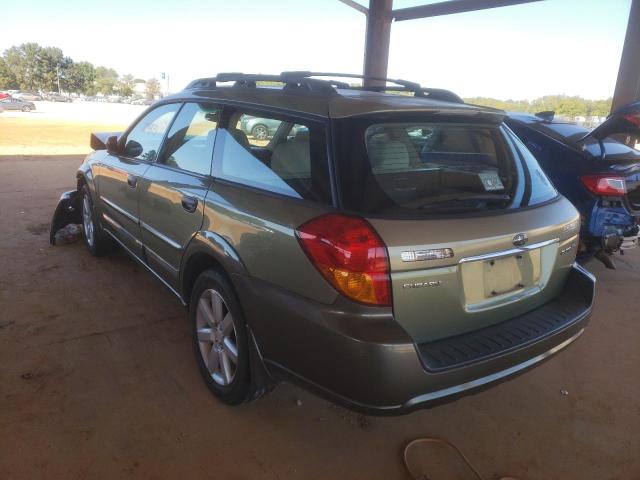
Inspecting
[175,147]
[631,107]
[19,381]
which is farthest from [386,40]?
[19,381]

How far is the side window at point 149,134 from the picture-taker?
3.34m

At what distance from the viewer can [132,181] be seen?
11.3 ft

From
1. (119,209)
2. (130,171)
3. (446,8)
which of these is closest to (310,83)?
(130,171)

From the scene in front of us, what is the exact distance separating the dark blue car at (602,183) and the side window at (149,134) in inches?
116

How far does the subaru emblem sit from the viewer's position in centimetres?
209

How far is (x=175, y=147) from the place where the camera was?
3100 mm

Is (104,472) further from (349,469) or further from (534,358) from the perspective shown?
(534,358)

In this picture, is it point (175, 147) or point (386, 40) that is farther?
point (386, 40)

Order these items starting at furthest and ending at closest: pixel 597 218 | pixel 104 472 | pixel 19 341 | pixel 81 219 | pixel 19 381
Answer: pixel 81 219 < pixel 597 218 < pixel 19 341 < pixel 19 381 < pixel 104 472

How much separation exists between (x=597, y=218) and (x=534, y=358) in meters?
2.54

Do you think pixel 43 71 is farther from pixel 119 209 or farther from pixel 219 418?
pixel 219 418

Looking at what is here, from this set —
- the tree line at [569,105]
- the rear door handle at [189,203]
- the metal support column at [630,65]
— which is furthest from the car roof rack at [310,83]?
the tree line at [569,105]

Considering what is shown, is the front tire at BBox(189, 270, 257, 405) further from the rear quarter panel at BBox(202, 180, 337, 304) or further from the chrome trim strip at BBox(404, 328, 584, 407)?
the chrome trim strip at BBox(404, 328, 584, 407)

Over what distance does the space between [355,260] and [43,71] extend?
103m
